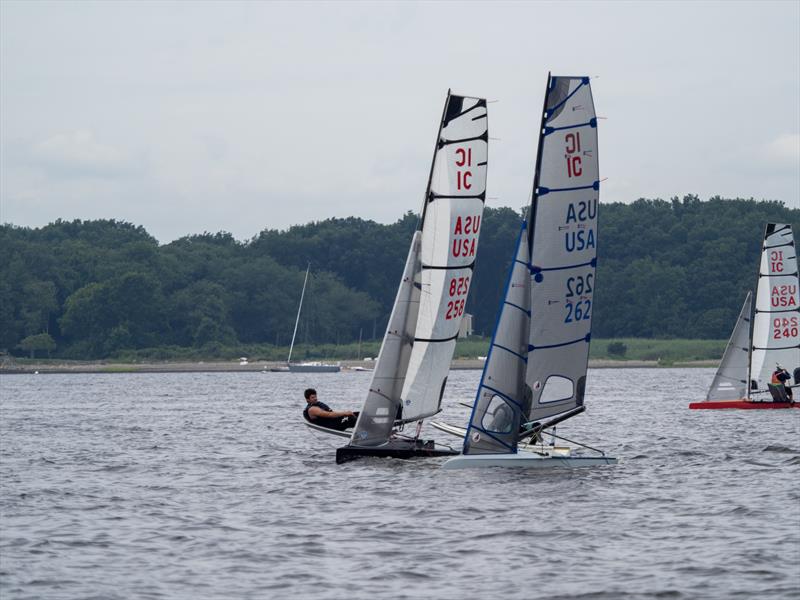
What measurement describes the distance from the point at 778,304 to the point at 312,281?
103 meters

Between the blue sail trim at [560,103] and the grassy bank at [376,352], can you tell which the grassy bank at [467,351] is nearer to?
the grassy bank at [376,352]

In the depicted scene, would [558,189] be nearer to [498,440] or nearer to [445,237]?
[445,237]

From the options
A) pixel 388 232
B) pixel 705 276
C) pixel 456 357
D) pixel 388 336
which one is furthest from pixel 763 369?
pixel 388 232

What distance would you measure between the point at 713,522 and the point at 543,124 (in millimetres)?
7820

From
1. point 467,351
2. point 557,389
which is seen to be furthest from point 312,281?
point 557,389

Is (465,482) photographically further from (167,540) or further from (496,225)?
(496,225)

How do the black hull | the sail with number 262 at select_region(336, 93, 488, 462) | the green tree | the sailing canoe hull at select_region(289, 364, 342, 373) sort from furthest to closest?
the green tree → the sailing canoe hull at select_region(289, 364, 342, 373) → the sail with number 262 at select_region(336, 93, 488, 462) → the black hull

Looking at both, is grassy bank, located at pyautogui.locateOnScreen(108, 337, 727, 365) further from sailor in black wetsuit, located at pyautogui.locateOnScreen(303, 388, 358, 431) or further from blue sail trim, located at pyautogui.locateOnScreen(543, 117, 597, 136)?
blue sail trim, located at pyautogui.locateOnScreen(543, 117, 597, 136)

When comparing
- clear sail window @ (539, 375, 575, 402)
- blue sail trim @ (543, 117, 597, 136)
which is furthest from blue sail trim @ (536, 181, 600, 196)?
clear sail window @ (539, 375, 575, 402)

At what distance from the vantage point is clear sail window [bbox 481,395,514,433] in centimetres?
2402

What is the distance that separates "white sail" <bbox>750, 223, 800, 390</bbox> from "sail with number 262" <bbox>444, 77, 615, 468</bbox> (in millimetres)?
23151

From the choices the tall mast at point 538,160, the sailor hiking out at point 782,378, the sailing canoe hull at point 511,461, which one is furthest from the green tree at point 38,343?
the tall mast at point 538,160

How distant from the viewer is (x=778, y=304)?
1810 inches

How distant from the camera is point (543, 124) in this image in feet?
77.7
